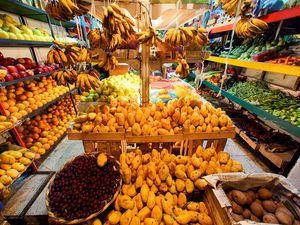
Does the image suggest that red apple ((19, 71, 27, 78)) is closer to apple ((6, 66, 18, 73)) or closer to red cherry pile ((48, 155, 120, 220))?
apple ((6, 66, 18, 73))

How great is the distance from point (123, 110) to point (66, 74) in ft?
2.58

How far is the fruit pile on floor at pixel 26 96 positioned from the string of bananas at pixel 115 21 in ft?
6.14

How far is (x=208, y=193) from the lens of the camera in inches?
49.3

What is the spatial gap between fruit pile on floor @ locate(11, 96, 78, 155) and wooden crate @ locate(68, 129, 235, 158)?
5.03ft

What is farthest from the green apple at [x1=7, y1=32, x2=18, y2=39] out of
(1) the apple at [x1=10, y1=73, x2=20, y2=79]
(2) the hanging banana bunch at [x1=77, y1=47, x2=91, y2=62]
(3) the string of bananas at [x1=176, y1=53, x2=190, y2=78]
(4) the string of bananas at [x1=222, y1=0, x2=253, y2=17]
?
(4) the string of bananas at [x1=222, y1=0, x2=253, y2=17]

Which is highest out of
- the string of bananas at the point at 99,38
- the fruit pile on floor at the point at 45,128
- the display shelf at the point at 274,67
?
the string of bananas at the point at 99,38

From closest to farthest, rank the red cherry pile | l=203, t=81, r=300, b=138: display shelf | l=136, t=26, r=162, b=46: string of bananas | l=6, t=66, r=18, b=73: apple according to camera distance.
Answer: the red cherry pile < l=136, t=26, r=162, b=46: string of bananas < l=203, t=81, r=300, b=138: display shelf < l=6, t=66, r=18, b=73: apple

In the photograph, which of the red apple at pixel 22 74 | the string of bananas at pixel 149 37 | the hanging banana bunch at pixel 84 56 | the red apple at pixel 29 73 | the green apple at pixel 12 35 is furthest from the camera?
the red apple at pixel 29 73

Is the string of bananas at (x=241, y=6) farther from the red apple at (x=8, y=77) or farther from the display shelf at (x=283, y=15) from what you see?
the red apple at (x=8, y=77)

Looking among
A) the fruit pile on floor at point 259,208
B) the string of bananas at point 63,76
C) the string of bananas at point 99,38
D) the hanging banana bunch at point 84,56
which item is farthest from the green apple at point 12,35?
the fruit pile on floor at point 259,208

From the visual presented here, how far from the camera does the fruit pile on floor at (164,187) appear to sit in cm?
116

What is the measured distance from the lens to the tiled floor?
242cm

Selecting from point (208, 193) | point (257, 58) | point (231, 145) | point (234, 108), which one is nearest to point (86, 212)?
point (208, 193)

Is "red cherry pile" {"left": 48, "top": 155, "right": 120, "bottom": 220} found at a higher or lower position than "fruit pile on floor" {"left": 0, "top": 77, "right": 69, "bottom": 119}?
lower
